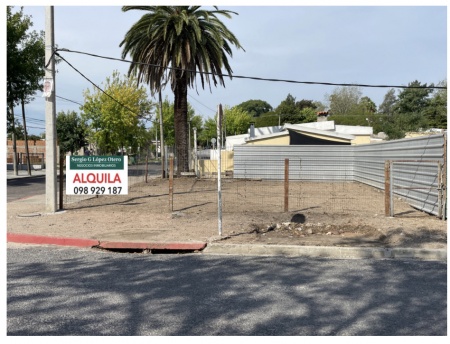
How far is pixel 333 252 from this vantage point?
838 cm

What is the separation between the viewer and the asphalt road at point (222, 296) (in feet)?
15.4

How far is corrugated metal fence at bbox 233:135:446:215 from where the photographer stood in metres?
14.7

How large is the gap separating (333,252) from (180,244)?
2714 millimetres

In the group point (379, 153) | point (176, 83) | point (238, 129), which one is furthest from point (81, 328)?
point (238, 129)

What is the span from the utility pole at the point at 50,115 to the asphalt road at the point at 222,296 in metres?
5.09

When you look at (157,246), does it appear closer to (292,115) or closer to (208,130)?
(208,130)

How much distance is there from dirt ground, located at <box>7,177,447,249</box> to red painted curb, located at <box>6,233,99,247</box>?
384 mm

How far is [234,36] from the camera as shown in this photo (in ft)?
85.5

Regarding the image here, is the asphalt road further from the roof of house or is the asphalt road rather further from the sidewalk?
the roof of house

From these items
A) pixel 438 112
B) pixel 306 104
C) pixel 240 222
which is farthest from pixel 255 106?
pixel 240 222

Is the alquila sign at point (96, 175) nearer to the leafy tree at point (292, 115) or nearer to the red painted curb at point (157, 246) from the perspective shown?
the red painted curb at point (157, 246)

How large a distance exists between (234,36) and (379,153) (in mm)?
10102

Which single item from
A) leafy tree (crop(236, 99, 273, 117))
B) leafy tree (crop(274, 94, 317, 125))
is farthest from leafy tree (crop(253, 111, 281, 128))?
leafy tree (crop(236, 99, 273, 117))
